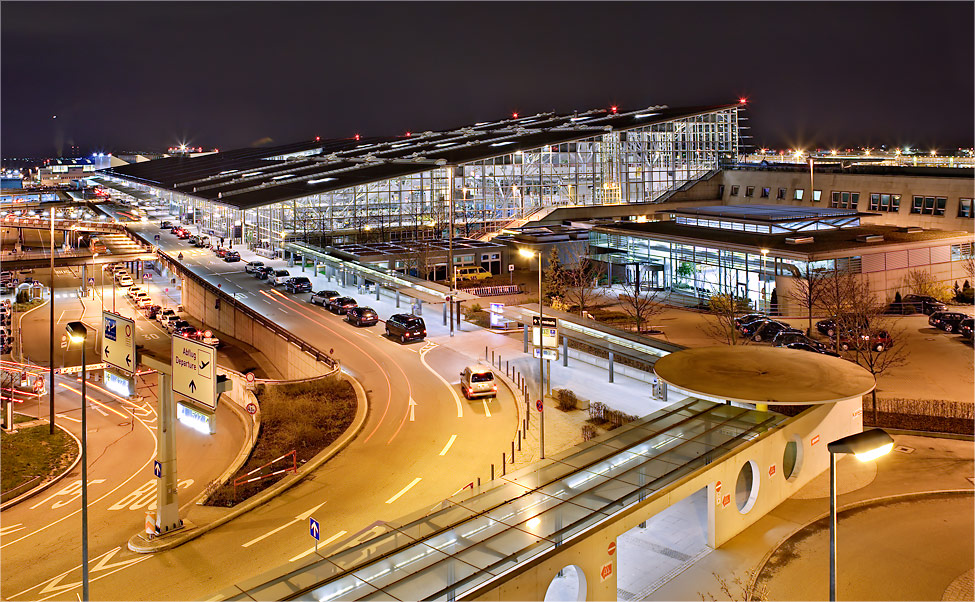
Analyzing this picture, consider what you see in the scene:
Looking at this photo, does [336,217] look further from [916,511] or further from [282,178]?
[916,511]

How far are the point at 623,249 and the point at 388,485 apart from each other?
3951 centimetres

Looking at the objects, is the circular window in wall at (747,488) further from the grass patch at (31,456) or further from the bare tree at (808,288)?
the grass patch at (31,456)

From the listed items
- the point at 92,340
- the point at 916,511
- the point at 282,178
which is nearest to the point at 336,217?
the point at 282,178

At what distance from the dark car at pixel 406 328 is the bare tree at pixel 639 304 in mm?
10471

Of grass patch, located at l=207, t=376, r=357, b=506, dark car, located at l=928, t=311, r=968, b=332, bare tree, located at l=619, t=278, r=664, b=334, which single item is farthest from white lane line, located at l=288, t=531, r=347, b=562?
dark car, located at l=928, t=311, r=968, b=332

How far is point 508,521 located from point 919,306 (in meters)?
39.0

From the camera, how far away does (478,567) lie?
13328 millimetres

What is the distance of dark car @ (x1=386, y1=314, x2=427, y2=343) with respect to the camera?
39.5 m

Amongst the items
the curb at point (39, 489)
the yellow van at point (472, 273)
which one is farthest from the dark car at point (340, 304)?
the curb at point (39, 489)

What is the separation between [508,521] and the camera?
49.1 feet

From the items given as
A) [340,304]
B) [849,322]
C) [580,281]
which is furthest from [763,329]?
[340,304]

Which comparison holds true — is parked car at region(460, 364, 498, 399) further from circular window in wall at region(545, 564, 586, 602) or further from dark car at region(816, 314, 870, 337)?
dark car at region(816, 314, 870, 337)

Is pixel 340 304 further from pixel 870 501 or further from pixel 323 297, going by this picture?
pixel 870 501

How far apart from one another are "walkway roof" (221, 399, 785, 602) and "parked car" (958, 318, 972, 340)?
23756 mm
